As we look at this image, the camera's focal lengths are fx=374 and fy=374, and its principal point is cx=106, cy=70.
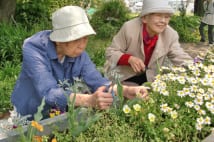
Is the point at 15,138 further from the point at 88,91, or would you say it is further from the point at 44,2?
the point at 44,2

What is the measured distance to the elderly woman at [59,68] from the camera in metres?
1.93

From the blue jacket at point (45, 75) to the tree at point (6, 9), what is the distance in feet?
18.2

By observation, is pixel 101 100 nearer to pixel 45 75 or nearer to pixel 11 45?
pixel 45 75

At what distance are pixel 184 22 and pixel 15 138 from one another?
9017 mm

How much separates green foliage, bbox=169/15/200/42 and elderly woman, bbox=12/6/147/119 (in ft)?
24.1

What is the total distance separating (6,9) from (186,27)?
475 centimetres

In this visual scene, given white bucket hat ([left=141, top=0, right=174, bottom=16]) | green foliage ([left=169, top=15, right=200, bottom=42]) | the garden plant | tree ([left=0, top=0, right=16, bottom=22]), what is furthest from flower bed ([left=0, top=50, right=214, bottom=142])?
green foliage ([left=169, top=15, right=200, bottom=42])

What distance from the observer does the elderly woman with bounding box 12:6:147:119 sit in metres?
1.93

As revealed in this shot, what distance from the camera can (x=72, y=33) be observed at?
199cm

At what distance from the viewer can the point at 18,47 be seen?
237 inches

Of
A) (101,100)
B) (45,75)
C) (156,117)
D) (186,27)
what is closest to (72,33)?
(45,75)

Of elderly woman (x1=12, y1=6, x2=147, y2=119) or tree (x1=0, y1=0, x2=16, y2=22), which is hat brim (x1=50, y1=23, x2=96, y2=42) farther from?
tree (x1=0, y1=0, x2=16, y2=22)

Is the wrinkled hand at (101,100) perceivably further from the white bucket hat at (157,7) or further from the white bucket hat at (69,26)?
the white bucket hat at (157,7)

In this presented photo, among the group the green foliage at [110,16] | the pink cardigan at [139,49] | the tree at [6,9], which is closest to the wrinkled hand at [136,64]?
the pink cardigan at [139,49]
